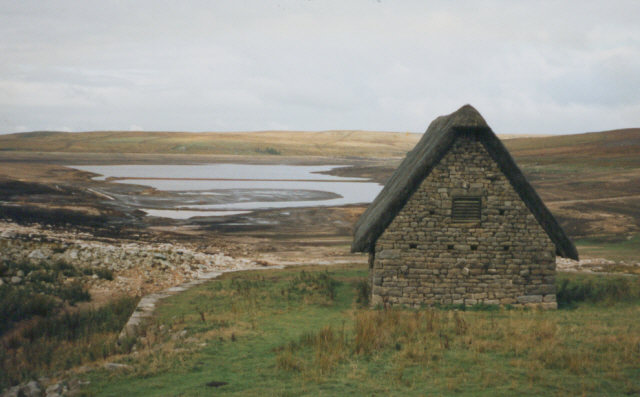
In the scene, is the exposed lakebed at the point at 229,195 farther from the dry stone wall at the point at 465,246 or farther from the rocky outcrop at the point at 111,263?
the dry stone wall at the point at 465,246

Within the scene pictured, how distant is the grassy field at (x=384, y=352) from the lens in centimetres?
898

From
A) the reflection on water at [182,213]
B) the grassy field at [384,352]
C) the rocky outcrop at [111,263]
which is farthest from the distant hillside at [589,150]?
the grassy field at [384,352]

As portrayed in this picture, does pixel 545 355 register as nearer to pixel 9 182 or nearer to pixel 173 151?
pixel 9 182

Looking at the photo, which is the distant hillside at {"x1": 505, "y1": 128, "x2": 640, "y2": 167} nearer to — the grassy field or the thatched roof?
the thatched roof

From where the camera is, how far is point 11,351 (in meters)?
13.5

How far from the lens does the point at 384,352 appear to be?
424 inches

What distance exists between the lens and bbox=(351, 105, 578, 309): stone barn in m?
15.2

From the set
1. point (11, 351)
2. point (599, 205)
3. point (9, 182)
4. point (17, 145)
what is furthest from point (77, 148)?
point (11, 351)

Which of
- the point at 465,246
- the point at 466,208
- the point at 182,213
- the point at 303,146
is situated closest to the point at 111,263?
the point at 465,246

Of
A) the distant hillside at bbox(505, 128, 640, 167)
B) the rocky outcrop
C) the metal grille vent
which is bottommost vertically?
the rocky outcrop

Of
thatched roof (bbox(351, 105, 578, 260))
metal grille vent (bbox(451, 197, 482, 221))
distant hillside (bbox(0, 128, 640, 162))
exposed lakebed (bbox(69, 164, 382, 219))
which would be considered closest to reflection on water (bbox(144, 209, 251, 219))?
exposed lakebed (bbox(69, 164, 382, 219))

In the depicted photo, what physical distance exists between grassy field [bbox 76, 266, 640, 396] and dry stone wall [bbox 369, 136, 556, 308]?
0.69 metres

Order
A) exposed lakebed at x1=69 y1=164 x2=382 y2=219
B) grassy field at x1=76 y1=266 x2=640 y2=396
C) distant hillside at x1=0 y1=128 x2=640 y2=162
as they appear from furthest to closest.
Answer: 1. distant hillside at x1=0 y1=128 x2=640 y2=162
2. exposed lakebed at x1=69 y1=164 x2=382 y2=219
3. grassy field at x1=76 y1=266 x2=640 y2=396

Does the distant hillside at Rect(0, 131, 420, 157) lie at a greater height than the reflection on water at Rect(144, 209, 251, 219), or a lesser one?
greater
